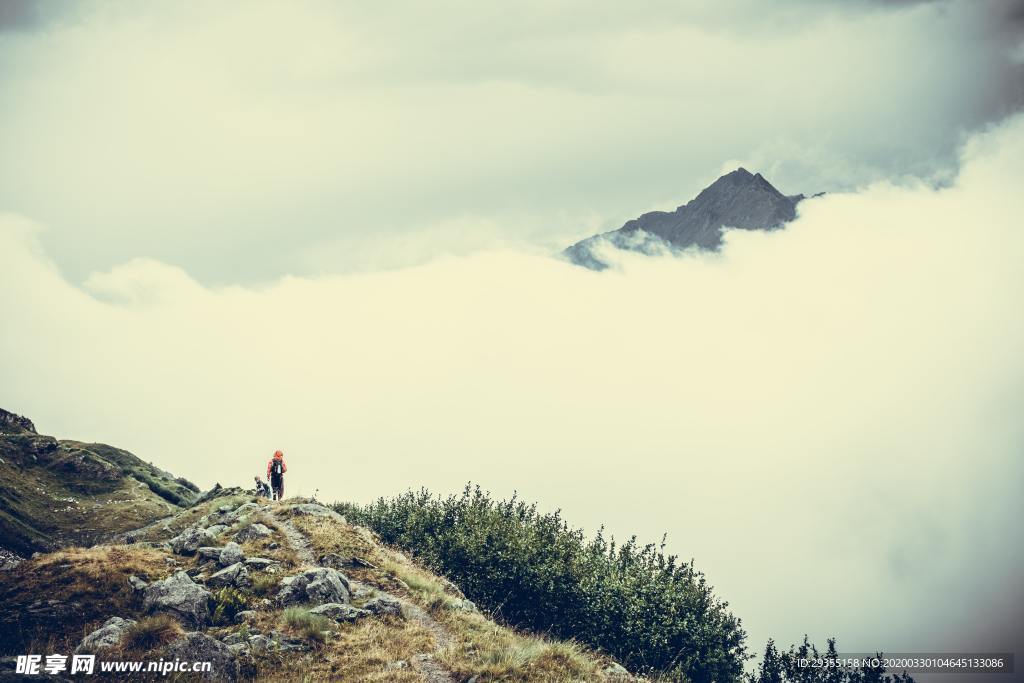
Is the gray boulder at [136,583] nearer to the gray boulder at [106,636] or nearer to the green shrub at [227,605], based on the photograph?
the gray boulder at [106,636]

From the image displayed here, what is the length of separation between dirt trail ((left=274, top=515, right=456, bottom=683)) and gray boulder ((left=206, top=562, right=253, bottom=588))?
151 inches

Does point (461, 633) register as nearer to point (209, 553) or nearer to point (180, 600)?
point (180, 600)

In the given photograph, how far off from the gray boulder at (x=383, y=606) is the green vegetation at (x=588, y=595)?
8.95 metres

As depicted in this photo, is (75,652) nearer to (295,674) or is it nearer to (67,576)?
(67,576)

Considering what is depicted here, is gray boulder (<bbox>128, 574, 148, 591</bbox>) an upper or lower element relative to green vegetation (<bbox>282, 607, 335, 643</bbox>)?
upper

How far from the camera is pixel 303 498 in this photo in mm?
42031

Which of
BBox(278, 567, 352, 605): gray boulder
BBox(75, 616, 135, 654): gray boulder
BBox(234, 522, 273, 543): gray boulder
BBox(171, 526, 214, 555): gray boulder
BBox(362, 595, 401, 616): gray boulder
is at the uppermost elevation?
BBox(234, 522, 273, 543): gray boulder

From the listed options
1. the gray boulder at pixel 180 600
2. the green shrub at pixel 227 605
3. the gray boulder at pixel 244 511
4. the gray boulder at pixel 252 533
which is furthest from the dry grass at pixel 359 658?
the gray boulder at pixel 244 511

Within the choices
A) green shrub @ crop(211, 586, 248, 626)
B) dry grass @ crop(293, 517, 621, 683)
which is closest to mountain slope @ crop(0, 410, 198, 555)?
dry grass @ crop(293, 517, 621, 683)

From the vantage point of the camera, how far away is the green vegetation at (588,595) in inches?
1336

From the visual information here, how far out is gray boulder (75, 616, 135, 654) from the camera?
69.6 ft

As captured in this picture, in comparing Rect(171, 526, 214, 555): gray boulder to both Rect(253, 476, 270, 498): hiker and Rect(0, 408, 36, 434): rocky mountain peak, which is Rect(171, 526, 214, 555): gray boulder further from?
Rect(0, 408, 36, 434): rocky mountain peak

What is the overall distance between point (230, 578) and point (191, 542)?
5.87 meters

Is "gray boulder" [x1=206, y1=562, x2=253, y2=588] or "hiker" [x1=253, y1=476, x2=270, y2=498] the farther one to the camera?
"hiker" [x1=253, y1=476, x2=270, y2=498]
